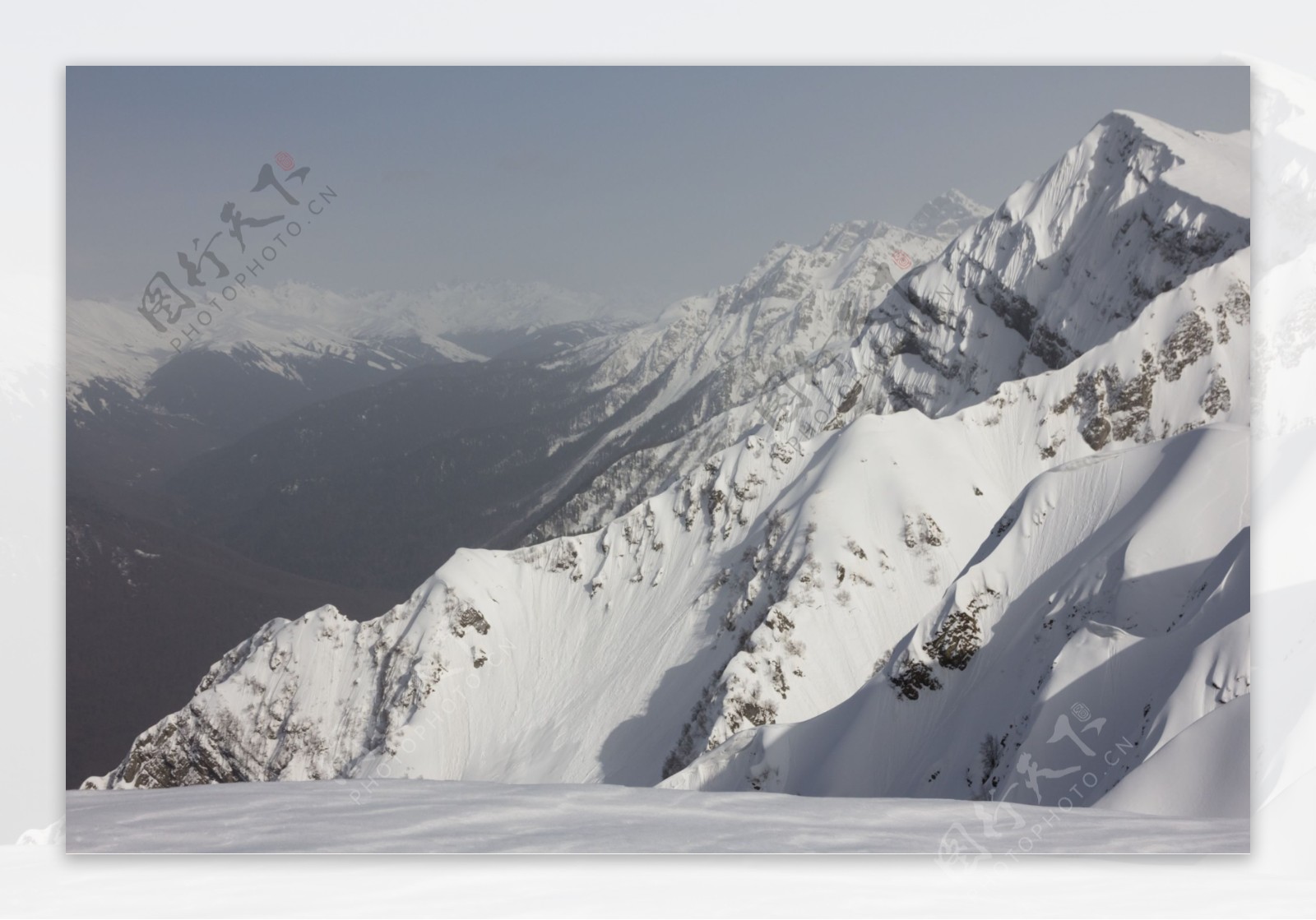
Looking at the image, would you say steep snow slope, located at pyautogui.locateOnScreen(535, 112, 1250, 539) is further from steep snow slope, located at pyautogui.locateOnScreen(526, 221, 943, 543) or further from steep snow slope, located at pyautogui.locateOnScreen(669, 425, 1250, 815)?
steep snow slope, located at pyautogui.locateOnScreen(669, 425, 1250, 815)

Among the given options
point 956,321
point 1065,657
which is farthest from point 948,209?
point 956,321

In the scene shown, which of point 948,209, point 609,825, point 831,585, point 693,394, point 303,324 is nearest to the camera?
point 609,825

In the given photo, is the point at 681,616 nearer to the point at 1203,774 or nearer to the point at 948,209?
the point at 948,209

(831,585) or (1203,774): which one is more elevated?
(831,585)

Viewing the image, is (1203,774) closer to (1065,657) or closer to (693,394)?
(1065,657)

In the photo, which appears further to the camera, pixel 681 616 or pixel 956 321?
pixel 956 321

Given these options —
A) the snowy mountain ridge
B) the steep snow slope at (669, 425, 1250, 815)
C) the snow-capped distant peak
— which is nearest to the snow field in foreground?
the steep snow slope at (669, 425, 1250, 815)

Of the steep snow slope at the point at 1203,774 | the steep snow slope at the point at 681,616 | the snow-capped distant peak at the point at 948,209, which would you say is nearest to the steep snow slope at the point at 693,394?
the steep snow slope at the point at 681,616

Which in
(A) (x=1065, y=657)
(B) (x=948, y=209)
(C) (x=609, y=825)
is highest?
(B) (x=948, y=209)

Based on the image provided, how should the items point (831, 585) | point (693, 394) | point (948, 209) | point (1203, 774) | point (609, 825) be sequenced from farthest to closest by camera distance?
point (693, 394)
point (831, 585)
point (948, 209)
point (1203, 774)
point (609, 825)
